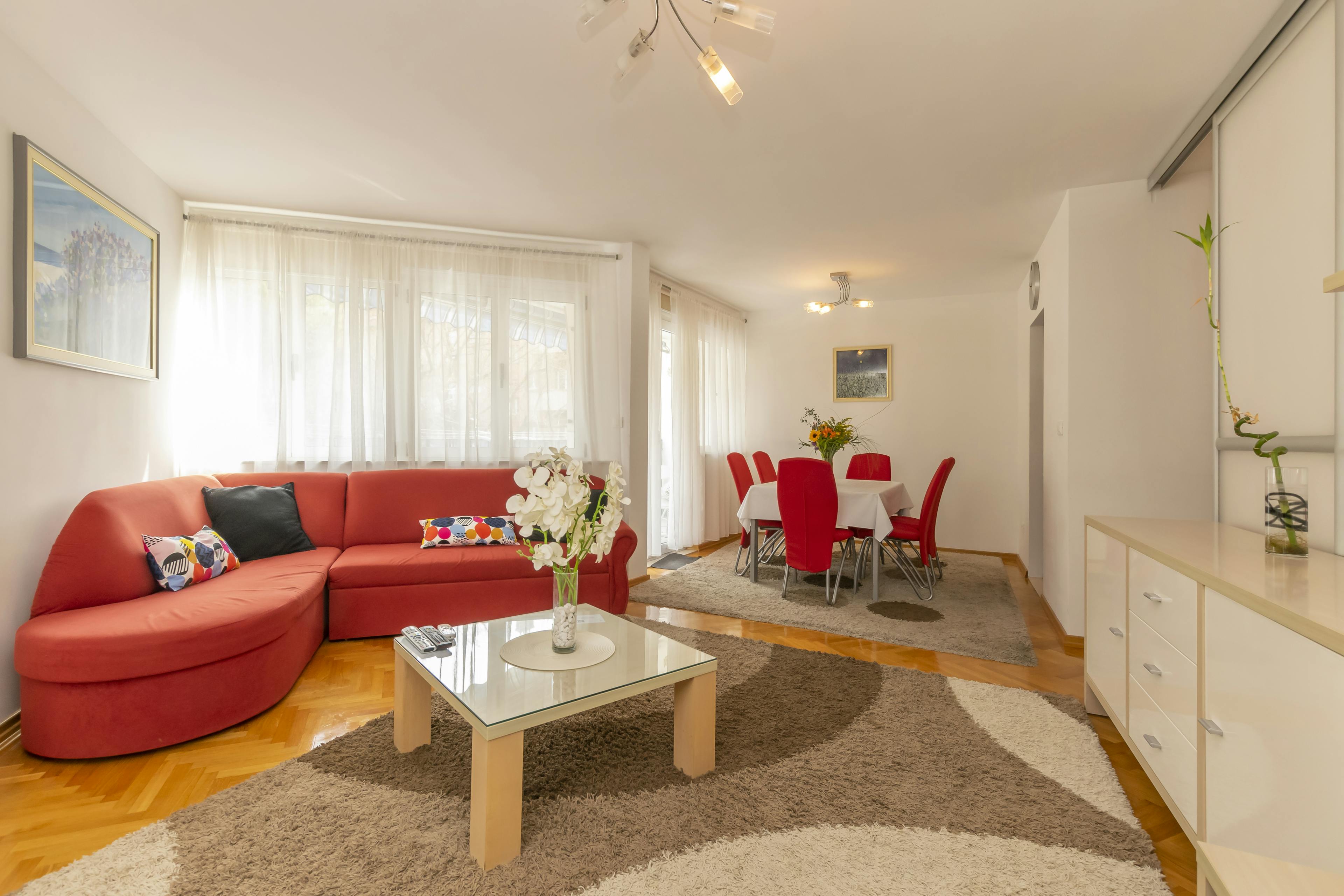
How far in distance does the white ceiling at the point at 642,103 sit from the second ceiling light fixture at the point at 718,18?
56 mm

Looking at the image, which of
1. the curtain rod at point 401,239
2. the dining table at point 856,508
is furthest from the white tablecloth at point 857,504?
the curtain rod at point 401,239

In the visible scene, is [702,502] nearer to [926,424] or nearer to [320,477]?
[926,424]

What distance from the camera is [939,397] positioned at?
632cm

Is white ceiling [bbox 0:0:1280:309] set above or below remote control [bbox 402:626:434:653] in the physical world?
above

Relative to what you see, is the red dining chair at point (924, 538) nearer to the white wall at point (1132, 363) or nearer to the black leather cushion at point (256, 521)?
the white wall at point (1132, 363)

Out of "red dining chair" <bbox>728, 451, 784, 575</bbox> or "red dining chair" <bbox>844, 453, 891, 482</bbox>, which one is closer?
"red dining chair" <bbox>728, 451, 784, 575</bbox>

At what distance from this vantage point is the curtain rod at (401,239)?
3963mm

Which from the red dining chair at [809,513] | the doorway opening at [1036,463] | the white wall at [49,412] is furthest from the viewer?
the doorway opening at [1036,463]

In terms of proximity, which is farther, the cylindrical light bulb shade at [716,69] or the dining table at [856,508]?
the dining table at [856,508]

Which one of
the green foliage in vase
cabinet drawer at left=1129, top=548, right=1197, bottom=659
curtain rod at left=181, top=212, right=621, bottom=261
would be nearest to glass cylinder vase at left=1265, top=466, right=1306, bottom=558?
the green foliage in vase

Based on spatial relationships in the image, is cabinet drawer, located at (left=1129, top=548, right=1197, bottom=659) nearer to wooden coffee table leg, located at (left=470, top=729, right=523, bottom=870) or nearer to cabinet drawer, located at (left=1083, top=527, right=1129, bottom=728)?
cabinet drawer, located at (left=1083, top=527, right=1129, bottom=728)

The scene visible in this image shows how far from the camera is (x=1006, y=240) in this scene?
450 centimetres

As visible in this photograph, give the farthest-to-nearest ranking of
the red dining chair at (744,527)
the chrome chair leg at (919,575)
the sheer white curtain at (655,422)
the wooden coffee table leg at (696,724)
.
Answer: the sheer white curtain at (655,422)
the red dining chair at (744,527)
the chrome chair leg at (919,575)
the wooden coffee table leg at (696,724)

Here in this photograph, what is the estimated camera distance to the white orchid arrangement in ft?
6.27
